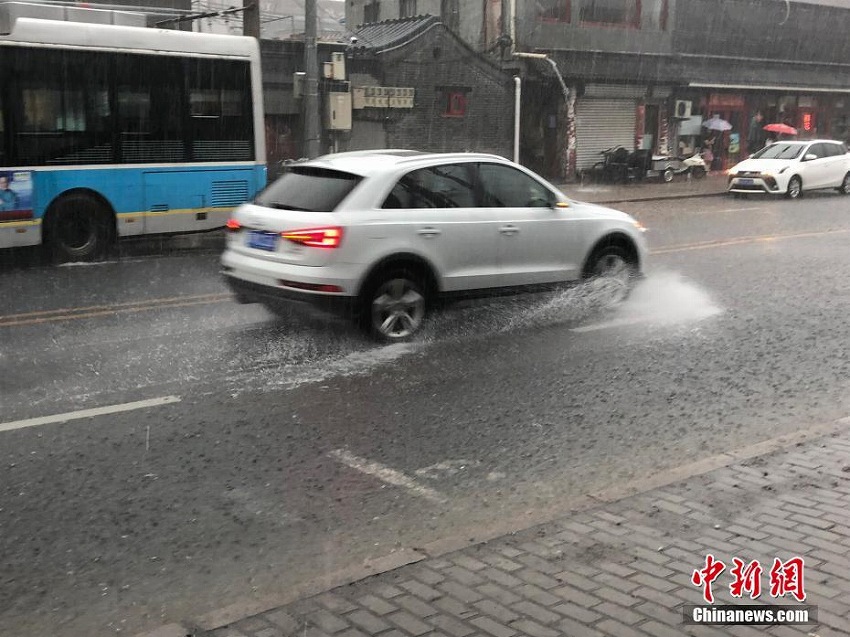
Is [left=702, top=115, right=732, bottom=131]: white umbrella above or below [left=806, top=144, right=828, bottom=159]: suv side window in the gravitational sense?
above

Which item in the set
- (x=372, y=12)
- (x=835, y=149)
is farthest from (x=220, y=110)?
(x=372, y=12)

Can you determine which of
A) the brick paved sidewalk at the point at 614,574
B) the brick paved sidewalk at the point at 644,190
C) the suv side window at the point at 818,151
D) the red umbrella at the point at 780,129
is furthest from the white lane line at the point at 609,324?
the red umbrella at the point at 780,129

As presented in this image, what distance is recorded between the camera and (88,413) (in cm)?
644

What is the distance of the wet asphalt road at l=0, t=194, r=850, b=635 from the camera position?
14.5ft

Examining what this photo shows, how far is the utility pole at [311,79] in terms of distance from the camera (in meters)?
18.0

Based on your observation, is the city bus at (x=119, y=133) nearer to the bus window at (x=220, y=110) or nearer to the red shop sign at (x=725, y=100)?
the bus window at (x=220, y=110)

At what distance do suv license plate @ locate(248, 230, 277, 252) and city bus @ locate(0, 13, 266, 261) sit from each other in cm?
551

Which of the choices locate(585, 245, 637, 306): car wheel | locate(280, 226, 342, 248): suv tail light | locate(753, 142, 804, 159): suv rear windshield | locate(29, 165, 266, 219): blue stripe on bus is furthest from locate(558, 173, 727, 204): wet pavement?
locate(280, 226, 342, 248): suv tail light

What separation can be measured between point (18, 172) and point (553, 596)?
10.8 m

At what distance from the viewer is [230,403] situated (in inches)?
266

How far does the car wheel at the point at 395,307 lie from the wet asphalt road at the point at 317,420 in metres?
0.17

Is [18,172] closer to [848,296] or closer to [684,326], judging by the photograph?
[684,326]

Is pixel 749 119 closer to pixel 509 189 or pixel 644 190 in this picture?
pixel 644 190

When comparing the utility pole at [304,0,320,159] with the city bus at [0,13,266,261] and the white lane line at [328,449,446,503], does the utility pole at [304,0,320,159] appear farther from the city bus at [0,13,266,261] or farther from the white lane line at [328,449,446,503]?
the white lane line at [328,449,446,503]
